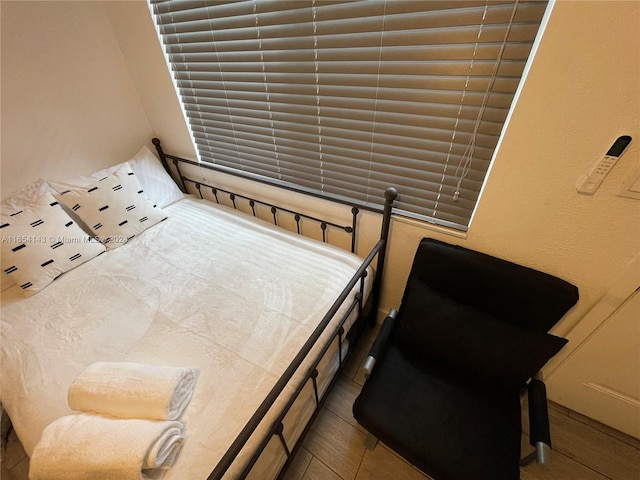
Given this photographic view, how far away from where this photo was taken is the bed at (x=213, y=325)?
0.82 m

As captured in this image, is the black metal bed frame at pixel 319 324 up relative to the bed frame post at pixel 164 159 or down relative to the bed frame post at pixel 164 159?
down

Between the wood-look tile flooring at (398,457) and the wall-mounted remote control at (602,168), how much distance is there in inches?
45.7

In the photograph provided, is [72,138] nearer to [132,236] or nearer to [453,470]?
[132,236]

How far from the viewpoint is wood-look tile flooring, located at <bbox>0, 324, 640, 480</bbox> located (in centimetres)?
112

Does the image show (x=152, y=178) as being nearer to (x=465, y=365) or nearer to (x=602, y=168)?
(x=465, y=365)

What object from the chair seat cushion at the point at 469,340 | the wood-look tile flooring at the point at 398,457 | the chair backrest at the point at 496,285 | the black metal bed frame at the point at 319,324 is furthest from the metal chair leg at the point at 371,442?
the chair backrest at the point at 496,285

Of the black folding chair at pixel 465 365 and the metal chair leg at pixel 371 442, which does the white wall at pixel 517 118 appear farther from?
the metal chair leg at pixel 371 442

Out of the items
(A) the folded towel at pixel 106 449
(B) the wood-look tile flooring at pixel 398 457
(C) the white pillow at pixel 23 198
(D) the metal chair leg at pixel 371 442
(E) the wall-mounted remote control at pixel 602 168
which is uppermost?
(E) the wall-mounted remote control at pixel 602 168

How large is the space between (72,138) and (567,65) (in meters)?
2.39

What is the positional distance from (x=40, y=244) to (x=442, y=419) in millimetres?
2030

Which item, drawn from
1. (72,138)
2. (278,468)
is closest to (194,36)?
(72,138)

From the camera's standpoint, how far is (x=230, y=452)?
2.00ft

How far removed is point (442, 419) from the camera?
3.30ft

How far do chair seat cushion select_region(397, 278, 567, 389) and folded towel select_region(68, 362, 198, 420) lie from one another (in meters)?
0.94
